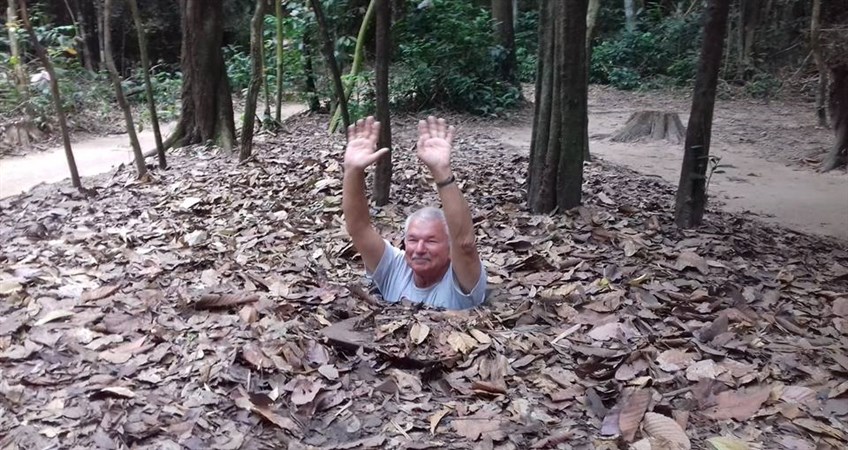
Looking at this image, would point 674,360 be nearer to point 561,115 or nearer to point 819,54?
point 561,115

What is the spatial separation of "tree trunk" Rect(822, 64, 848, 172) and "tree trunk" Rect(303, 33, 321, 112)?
7.88m

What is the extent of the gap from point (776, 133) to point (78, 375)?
12.7 metres

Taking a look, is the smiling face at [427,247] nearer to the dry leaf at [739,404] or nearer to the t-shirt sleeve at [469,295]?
the t-shirt sleeve at [469,295]

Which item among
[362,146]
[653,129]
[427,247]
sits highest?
[362,146]

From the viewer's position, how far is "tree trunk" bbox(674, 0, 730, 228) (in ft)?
16.1

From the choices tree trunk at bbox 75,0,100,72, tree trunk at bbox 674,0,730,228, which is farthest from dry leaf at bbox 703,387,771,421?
tree trunk at bbox 75,0,100,72

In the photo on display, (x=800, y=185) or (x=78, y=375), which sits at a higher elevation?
(x=78, y=375)

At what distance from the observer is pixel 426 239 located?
12.5ft

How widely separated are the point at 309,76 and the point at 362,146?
9.32 metres

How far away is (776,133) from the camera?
12.8m

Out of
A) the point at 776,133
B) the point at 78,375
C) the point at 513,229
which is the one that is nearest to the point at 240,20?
the point at 776,133

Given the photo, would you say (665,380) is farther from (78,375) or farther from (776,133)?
(776,133)

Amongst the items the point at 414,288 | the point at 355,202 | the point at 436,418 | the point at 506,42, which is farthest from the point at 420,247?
the point at 506,42

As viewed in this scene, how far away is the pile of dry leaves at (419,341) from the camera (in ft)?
8.40
